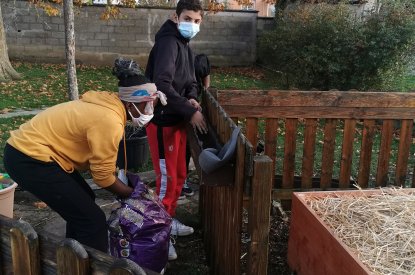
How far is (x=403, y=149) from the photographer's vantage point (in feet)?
15.3

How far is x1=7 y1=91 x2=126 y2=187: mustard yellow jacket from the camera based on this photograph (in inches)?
104

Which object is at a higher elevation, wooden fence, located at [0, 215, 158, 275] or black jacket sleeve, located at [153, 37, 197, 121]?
black jacket sleeve, located at [153, 37, 197, 121]

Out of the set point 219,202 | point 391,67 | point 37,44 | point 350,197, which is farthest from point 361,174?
point 37,44

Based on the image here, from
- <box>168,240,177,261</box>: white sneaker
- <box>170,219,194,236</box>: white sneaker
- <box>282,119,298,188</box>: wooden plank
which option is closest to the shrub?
<box>282,119,298,188</box>: wooden plank

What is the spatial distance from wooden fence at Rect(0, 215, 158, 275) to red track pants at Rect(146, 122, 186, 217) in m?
1.77

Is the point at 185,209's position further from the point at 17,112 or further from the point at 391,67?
the point at 391,67

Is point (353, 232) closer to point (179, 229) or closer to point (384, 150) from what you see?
point (179, 229)

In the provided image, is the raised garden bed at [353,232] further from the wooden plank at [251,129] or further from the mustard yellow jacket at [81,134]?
the mustard yellow jacket at [81,134]

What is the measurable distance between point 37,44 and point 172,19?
13310 mm

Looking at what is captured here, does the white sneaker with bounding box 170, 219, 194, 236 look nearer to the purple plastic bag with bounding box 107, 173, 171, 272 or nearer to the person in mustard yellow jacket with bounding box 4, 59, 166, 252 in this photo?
the purple plastic bag with bounding box 107, 173, 171, 272

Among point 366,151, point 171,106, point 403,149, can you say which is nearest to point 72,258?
point 171,106

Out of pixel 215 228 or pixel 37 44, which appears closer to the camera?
pixel 215 228

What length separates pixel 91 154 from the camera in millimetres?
2871

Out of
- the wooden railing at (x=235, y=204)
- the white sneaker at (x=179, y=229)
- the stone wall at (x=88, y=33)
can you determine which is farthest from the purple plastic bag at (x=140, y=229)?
the stone wall at (x=88, y=33)
